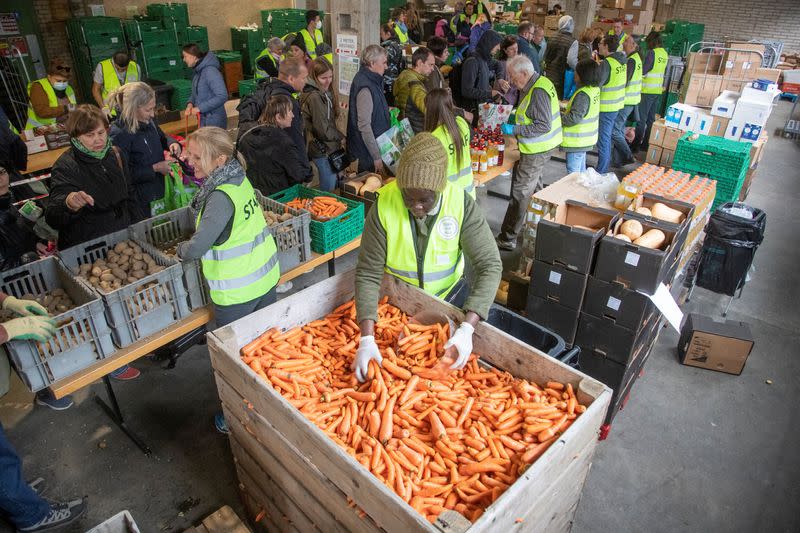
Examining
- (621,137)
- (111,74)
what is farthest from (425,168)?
(621,137)

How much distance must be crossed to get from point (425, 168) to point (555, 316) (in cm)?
228


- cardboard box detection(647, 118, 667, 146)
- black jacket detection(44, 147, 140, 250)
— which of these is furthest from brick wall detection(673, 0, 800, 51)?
black jacket detection(44, 147, 140, 250)

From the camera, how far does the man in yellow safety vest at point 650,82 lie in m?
9.84

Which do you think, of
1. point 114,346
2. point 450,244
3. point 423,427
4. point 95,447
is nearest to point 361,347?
point 423,427

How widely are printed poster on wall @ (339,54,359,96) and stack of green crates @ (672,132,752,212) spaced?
4301 millimetres

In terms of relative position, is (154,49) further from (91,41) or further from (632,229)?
(632,229)

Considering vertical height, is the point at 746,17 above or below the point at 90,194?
above

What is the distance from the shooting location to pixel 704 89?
28.8ft

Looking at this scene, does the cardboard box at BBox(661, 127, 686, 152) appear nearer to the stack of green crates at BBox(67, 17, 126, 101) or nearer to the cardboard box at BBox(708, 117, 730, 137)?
the cardboard box at BBox(708, 117, 730, 137)

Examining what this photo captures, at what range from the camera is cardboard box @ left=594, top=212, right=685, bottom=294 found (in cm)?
367

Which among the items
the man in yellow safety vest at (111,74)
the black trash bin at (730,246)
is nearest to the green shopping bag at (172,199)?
the man in yellow safety vest at (111,74)

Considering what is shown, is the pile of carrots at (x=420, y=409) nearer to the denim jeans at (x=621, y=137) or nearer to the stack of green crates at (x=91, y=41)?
the denim jeans at (x=621, y=137)

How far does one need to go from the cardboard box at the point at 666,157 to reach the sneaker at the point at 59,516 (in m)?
8.12

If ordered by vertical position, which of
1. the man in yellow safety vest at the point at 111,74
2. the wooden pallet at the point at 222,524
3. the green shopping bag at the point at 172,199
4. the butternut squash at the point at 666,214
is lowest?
the wooden pallet at the point at 222,524
